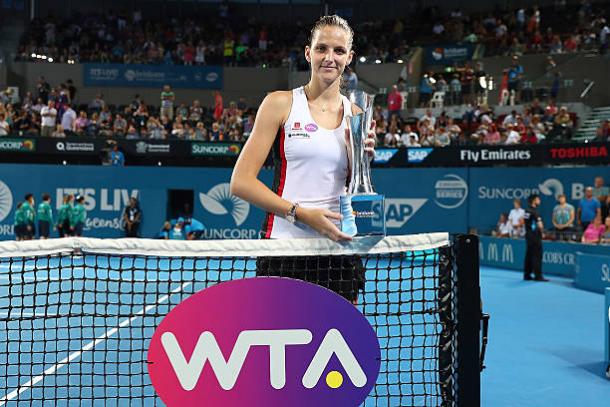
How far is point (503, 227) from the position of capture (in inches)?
758

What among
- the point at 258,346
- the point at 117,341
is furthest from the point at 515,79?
the point at 258,346

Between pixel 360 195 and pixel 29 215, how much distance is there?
18836 mm

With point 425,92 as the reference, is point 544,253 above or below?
below

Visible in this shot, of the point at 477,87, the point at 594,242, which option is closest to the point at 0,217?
the point at 477,87

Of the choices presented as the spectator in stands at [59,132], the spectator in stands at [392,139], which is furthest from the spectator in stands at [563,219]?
the spectator in stands at [59,132]

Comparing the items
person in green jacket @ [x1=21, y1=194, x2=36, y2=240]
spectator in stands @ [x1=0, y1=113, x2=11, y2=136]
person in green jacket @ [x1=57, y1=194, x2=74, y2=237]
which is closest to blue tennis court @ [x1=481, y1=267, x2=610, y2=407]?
person in green jacket @ [x1=57, y1=194, x2=74, y2=237]

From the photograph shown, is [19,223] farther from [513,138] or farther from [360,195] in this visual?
[360,195]

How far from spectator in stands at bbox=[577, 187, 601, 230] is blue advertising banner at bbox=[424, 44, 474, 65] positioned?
11501 mm

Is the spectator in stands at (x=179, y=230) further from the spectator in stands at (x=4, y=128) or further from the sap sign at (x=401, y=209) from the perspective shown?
the spectator in stands at (x=4, y=128)

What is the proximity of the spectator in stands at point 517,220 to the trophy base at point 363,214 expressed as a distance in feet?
52.2

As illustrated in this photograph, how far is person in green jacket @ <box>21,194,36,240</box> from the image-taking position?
20.0 meters

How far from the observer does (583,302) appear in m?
12.8

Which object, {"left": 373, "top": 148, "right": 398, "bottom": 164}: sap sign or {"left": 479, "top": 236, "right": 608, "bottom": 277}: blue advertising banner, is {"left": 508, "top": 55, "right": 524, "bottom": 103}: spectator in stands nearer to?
{"left": 373, "top": 148, "right": 398, "bottom": 164}: sap sign

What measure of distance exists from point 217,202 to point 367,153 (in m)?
19.8
